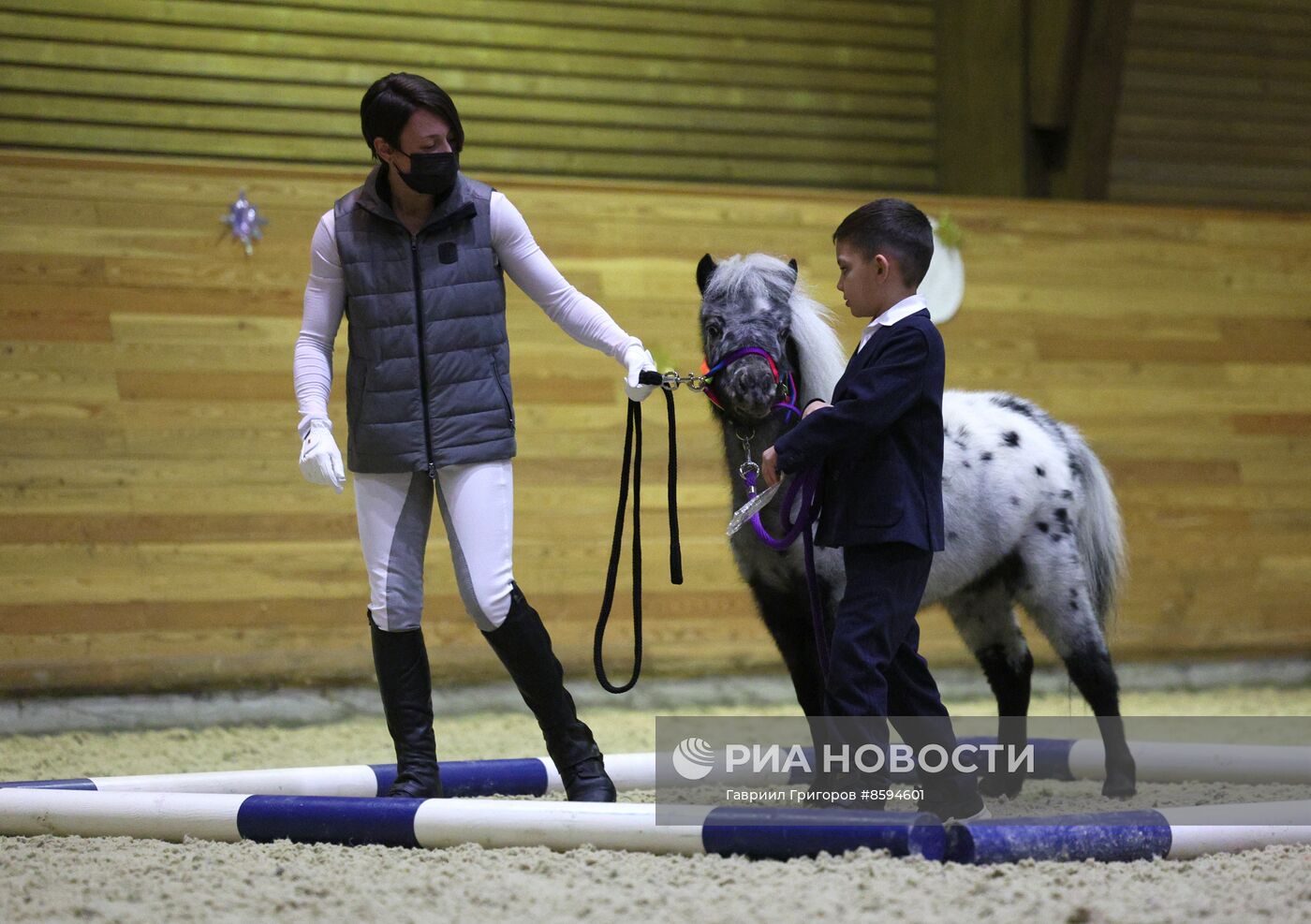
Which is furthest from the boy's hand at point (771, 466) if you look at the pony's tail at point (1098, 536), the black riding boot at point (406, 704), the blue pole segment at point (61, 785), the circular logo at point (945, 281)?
the circular logo at point (945, 281)

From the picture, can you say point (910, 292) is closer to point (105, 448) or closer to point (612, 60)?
point (105, 448)

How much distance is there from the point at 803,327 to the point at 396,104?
3.16ft

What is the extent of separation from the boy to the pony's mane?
256mm

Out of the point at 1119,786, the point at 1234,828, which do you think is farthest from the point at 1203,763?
the point at 1234,828

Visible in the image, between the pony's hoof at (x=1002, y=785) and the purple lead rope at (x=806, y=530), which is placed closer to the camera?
the purple lead rope at (x=806, y=530)

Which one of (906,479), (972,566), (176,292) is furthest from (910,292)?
(176,292)

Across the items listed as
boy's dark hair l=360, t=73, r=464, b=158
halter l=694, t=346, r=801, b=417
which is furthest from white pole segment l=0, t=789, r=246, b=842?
boy's dark hair l=360, t=73, r=464, b=158

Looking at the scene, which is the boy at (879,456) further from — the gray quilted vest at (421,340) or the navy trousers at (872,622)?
the gray quilted vest at (421,340)

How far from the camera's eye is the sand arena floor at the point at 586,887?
1.88 m

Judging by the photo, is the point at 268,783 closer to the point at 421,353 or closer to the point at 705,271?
the point at 421,353

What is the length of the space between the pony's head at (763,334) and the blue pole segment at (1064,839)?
36.1 inches

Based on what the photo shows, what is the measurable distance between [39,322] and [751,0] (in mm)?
3816

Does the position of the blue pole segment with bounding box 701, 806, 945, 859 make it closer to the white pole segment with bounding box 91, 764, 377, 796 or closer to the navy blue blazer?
the navy blue blazer

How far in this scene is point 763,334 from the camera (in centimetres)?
266
